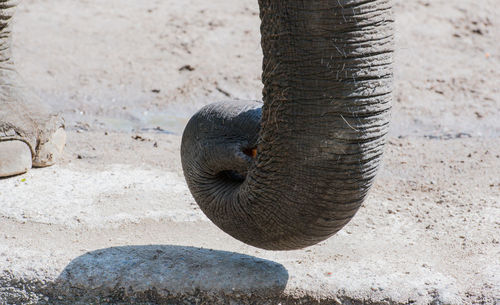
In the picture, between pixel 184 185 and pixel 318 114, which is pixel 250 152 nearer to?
pixel 318 114

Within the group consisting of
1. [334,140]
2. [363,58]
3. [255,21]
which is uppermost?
[363,58]

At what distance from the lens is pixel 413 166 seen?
440 cm

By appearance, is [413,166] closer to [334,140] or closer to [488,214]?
[488,214]

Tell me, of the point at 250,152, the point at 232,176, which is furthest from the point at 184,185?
the point at 250,152

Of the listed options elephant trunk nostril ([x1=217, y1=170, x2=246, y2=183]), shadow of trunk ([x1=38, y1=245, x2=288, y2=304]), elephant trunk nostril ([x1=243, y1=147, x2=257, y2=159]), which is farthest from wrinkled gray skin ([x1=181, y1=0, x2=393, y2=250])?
shadow of trunk ([x1=38, y1=245, x2=288, y2=304])

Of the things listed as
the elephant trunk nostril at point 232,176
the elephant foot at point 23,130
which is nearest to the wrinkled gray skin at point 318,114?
the elephant trunk nostril at point 232,176

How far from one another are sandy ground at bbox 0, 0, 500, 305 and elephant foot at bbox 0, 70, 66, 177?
9 cm

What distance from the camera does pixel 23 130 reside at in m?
4.02

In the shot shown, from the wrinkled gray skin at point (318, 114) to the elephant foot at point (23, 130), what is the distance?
2.11 metres

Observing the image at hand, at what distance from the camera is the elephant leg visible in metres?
3.94

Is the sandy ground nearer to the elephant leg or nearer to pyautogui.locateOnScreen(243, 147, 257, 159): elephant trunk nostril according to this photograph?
the elephant leg

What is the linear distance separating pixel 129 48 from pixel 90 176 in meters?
2.61

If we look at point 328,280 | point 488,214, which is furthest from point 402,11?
point 328,280

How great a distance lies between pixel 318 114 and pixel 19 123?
2.53 metres
